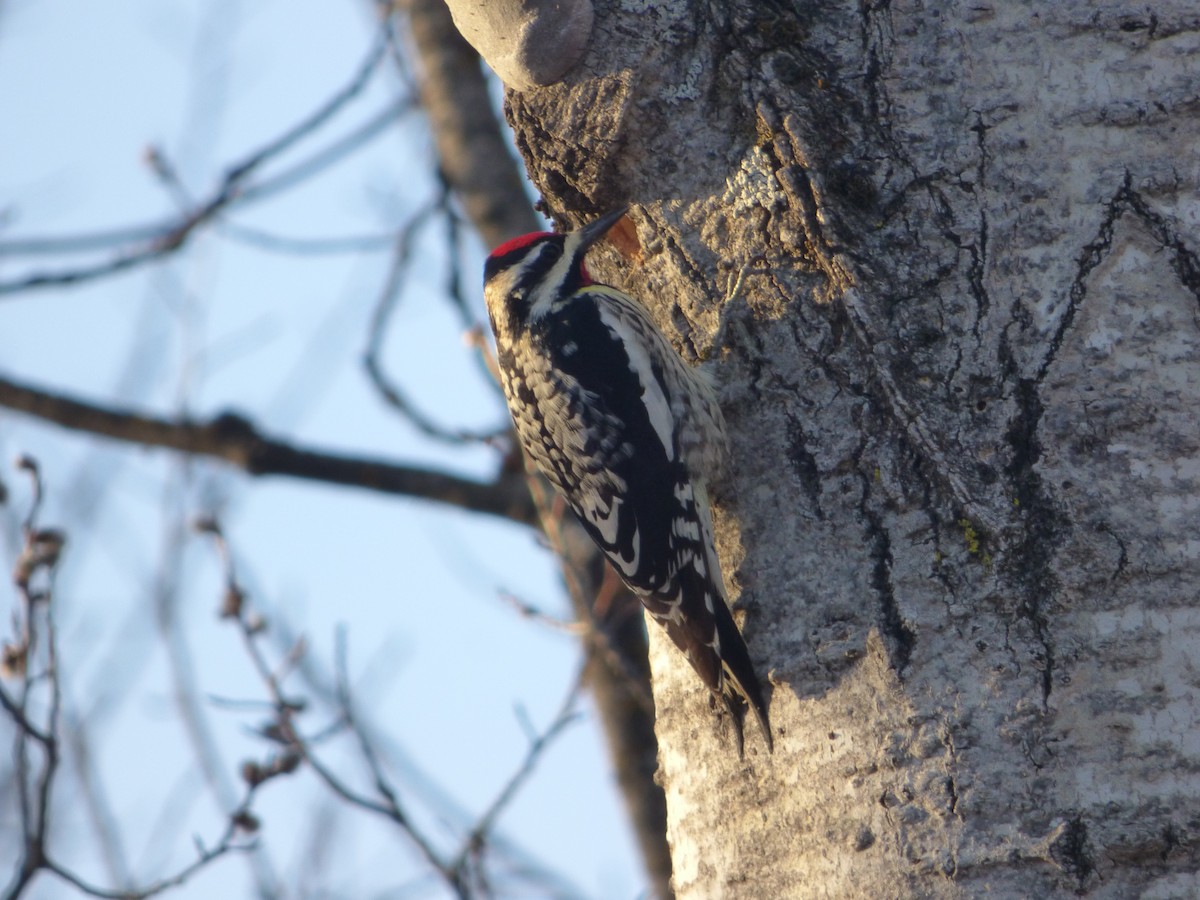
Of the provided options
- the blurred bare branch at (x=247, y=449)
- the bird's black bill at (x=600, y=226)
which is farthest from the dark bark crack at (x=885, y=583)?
the blurred bare branch at (x=247, y=449)

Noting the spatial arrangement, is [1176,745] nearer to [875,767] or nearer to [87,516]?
[875,767]

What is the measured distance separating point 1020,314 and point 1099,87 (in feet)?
1.35

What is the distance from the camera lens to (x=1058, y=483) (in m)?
2.07

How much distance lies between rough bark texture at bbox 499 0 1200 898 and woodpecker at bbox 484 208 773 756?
157mm

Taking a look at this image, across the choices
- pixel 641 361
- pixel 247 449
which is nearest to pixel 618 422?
pixel 641 361

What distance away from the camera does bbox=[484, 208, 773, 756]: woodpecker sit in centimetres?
271

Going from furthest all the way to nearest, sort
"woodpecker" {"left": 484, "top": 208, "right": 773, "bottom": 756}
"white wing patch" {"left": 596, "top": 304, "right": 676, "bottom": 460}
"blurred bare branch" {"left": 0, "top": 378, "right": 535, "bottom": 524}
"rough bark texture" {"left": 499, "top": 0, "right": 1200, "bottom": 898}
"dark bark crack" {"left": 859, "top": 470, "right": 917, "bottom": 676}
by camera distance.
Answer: "blurred bare branch" {"left": 0, "top": 378, "right": 535, "bottom": 524} < "white wing patch" {"left": 596, "top": 304, "right": 676, "bottom": 460} < "woodpecker" {"left": 484, "top": 208, "right": 773, "bottom": 756} < "dark bark crack" {"left": 859, "top": 470, "right": 917, "bottom": 676} < "rough bark texture" {"left": 499, "top": 0, "right": 1200, "bottom": 898}

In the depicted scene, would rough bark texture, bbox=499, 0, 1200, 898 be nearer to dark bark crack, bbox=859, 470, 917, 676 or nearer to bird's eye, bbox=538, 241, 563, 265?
dark bark crack, bbox=859, 470, 917, 676

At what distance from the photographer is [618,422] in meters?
3.27

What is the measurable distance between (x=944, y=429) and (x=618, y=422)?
1211mm

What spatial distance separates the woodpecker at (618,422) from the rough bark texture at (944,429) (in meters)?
0.16

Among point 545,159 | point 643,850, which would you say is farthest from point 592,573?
point 545,159

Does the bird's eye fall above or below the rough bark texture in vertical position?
above

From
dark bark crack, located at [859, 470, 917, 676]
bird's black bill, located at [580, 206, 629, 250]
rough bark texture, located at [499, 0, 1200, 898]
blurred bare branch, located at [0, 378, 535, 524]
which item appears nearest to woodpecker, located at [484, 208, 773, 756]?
bird's black bill, located at [580, 206, 629, 250]
